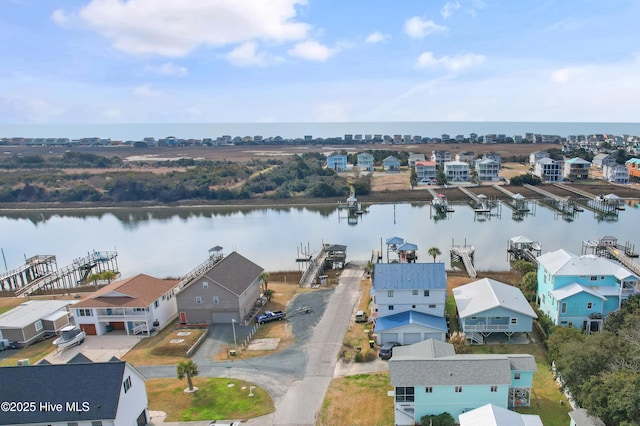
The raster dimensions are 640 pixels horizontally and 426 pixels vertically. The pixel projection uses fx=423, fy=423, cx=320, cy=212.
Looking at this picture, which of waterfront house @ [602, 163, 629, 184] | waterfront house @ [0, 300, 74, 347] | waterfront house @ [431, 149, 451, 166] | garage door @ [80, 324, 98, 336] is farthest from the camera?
waterfront house @ [431, 149, 451, 166]

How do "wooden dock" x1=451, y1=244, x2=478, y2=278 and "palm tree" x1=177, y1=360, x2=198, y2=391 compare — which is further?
"wooden dock" x1=451, y1=244, x2=478, y2=278

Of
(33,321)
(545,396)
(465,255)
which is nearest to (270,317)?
(33,321)

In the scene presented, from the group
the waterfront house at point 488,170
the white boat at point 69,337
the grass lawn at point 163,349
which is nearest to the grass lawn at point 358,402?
the grass lawn at point 163,349

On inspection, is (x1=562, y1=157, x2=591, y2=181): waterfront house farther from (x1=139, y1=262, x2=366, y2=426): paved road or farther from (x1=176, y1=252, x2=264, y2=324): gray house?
(x1=176, y1=252, x2=264, y2=324): gray house

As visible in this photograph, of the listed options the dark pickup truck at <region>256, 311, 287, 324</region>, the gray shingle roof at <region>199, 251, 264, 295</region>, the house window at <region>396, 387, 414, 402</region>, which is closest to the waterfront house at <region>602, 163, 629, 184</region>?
the gray shingle roof at <region>199, 251, 264, 295</region>

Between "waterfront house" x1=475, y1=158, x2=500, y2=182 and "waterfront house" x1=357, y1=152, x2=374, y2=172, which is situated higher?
"waterfront house" x1=357, y1=152, x2=374, y2=172

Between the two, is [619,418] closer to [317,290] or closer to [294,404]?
[294,404]
